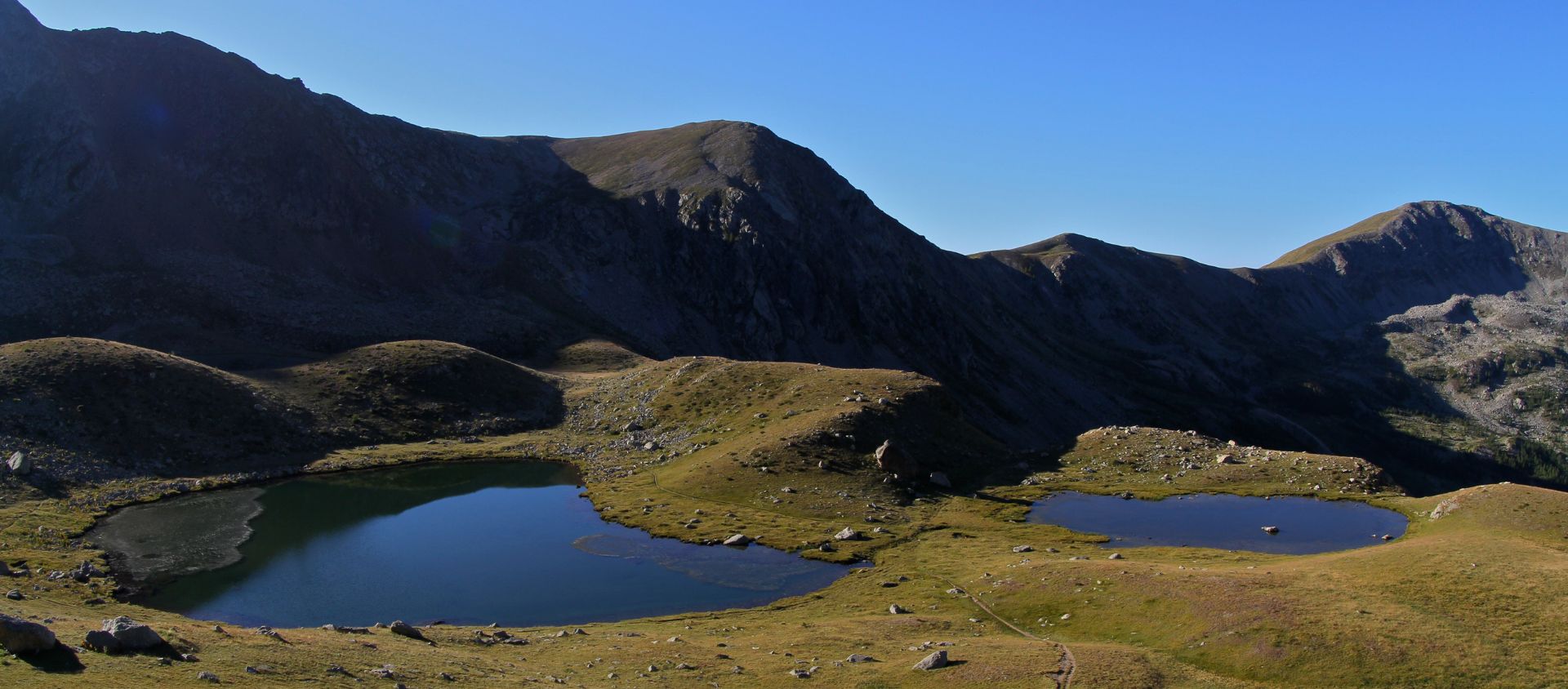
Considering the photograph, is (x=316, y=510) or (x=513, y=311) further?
(x=513, y=311)

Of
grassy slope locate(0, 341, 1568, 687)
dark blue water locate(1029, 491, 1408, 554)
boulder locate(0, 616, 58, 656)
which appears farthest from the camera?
dark blue water locate(1029, 491, 1408, 554)

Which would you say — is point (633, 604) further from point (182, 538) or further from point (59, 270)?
point (59, 270)

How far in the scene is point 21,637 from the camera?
1004 inches

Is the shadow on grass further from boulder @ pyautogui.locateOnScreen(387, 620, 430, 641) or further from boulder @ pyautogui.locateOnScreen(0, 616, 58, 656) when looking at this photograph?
boulder @ pyautogui.locateOnScreen(387, 620, 430, 641)

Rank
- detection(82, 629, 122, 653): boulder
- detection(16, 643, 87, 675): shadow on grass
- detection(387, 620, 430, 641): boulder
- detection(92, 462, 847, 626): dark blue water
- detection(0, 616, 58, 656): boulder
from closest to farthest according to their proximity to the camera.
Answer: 1. detection(16, 643, 87, 675): shadow on grass
2. detection(0, 616, 58, 656): boulder
3. detection(82, 629, 122, 653): boulder
4. detection(387, 620, 430, 641): boulder
5. detection(92, 462, 847, 626): dark blue water

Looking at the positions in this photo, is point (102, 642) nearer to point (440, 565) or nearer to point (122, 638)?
point (122, 638)

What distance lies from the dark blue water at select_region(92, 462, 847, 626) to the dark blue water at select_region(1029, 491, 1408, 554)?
2572 cm

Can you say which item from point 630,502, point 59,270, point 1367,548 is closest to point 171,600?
point 630,502

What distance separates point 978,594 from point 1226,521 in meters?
32.3

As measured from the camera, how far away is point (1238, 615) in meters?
43.8

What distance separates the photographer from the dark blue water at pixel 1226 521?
67375mm

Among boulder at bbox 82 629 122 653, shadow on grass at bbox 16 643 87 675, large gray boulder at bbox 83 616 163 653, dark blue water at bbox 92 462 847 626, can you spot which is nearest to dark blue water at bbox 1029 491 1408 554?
dark blue water at bbox 92 462 847 626

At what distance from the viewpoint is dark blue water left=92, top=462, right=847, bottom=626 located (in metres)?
53.2

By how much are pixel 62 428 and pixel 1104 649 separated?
88009mm
